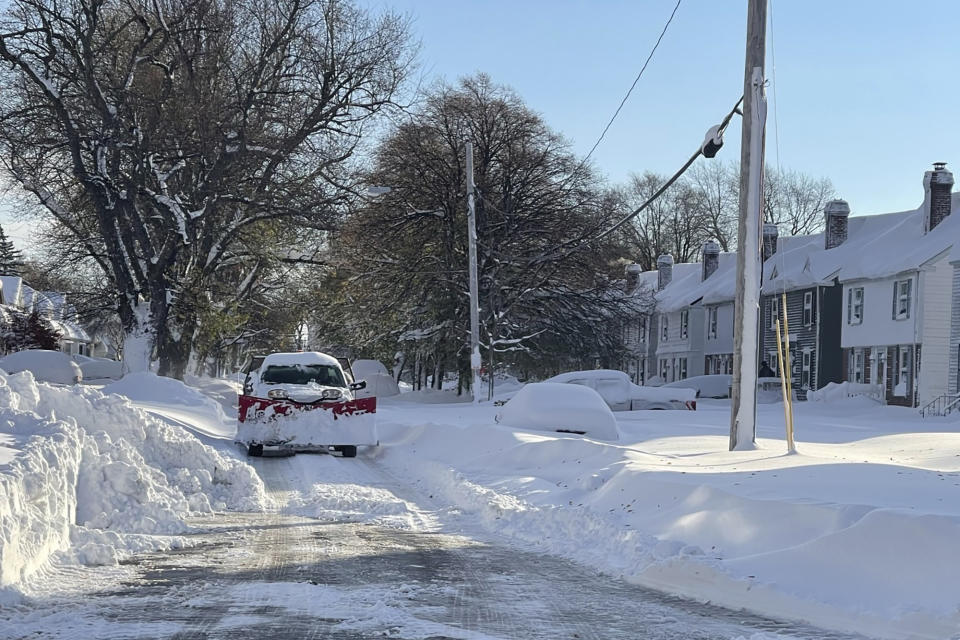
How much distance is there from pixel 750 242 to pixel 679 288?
54.8m

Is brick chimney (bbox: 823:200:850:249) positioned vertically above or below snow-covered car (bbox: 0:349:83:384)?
above

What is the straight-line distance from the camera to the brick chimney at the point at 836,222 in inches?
2114

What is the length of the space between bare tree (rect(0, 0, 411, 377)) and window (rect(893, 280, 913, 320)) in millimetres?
21813

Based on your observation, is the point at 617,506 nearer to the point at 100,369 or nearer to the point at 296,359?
the point at 296,359

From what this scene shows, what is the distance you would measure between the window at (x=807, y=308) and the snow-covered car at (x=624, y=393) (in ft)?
53.5

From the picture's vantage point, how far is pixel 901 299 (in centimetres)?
4503

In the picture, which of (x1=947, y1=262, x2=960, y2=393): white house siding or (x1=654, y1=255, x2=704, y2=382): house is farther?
(x1=654, y1=255, x2=704, y2=382): house

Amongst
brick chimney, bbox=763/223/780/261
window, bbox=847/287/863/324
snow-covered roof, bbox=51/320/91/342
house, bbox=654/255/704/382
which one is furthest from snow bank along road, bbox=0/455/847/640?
snow-covered roof, bbox=51/320/91/342

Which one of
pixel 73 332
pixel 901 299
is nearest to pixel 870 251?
pixel 901 299

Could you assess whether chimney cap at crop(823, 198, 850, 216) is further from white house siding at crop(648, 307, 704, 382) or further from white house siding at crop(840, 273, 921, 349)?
white house siding at crop(648, 307, 704, 382)

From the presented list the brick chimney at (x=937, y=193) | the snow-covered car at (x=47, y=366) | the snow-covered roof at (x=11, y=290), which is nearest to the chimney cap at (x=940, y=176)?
the brick chimney at (x=937, y=193)

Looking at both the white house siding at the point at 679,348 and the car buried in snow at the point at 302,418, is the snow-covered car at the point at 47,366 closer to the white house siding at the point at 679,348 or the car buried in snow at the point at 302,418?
the car buried in snow at the point at 302,418

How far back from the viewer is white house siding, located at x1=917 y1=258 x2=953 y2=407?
42188 millimetres

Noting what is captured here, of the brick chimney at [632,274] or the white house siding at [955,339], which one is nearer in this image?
the white house siding at [955,339]
